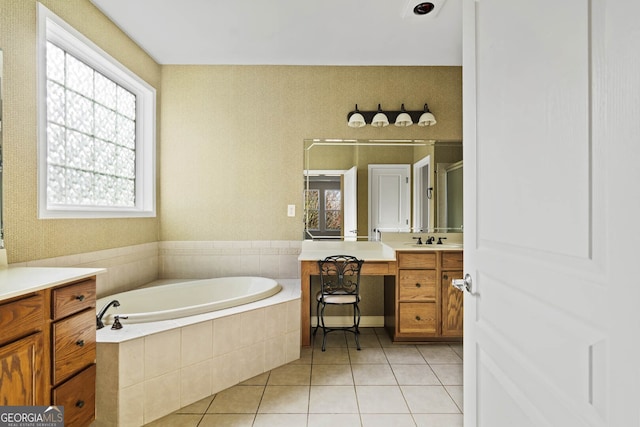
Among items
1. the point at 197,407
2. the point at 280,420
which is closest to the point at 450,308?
the point at 280,420

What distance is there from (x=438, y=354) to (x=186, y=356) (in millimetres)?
1969

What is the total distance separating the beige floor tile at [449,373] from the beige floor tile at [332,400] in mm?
674

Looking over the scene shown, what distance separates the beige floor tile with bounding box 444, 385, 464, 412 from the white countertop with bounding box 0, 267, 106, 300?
2199 millimetres

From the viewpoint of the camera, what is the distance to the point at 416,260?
2902 mm

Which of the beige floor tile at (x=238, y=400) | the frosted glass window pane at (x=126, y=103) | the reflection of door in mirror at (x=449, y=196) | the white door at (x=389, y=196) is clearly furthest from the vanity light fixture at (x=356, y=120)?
the beige floor tile at (x=238, y=400)

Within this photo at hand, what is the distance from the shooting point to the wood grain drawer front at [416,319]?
2.90 metres

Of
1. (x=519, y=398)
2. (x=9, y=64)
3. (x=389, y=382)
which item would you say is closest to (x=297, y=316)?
(x=389, y=382)

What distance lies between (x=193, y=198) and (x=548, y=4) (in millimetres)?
3128

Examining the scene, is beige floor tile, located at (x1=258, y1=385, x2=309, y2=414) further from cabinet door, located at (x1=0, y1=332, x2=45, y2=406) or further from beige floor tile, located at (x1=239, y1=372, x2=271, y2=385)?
cabinet door, located at (x1=0, y1=332, x2=45, y2=406)

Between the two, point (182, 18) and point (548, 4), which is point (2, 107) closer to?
point (182, 18)

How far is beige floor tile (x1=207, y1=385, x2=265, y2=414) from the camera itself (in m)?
1.97

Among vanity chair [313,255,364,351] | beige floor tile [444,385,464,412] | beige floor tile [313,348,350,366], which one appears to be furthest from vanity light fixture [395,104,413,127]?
beige floor tile [444,385,464,412]

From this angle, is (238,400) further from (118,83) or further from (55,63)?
(118,83)

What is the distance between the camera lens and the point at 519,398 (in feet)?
2.85
